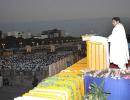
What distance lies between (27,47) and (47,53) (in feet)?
16.1

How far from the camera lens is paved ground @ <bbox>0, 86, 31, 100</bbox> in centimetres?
2951

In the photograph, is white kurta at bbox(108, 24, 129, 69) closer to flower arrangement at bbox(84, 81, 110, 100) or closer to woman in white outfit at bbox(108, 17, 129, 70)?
woman in white outfit at bbox(108, 17, 129, 70)

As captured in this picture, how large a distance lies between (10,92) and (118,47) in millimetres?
26389

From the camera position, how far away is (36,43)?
63.2m

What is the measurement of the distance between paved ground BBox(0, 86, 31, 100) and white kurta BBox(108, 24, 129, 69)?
2402cm

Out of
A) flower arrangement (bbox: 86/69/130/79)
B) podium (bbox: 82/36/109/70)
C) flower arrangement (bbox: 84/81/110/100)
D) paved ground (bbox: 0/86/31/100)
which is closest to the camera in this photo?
flower arrangement (bbox: 84/81/110/100)

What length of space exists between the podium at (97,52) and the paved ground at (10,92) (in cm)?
2375

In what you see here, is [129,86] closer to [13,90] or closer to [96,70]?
[96,70]

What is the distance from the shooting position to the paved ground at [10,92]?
2951 centimetres

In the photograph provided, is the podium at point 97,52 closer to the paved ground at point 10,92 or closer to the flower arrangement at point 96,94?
the flower arrangement at point 96,94

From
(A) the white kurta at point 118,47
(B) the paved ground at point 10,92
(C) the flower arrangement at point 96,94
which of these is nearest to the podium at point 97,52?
(A) the white kurta at point 118,47

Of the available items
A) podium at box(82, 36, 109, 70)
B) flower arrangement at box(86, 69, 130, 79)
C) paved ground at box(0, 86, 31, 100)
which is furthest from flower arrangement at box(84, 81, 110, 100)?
paved ground at box(0, 86, 31, 100)

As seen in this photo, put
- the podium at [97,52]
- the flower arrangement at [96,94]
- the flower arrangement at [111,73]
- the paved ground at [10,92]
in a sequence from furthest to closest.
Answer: the paved ground at [10,92]
the podium at [97,52]
the flower arrangement at [111,73]
the flower arrangement at [96,94]

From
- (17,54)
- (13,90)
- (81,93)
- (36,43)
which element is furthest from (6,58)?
(81,93)
